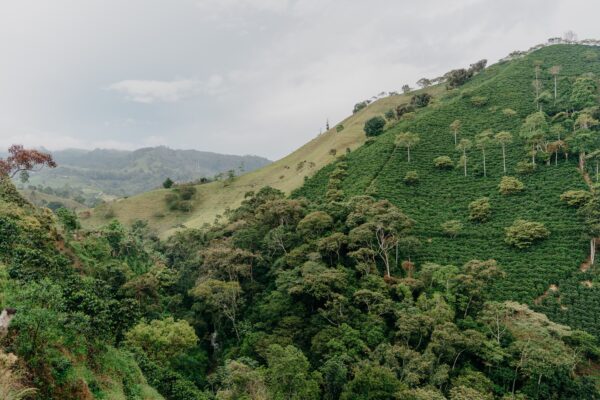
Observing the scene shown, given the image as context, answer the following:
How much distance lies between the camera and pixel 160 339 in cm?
2612

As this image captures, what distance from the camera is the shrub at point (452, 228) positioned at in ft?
136

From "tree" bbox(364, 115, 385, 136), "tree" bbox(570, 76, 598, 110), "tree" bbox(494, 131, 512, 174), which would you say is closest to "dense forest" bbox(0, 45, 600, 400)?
"tree" bbox(494, 131, 512, 174)

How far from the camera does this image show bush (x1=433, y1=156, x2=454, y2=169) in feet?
180

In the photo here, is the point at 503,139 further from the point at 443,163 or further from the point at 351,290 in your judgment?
the point at 351,290

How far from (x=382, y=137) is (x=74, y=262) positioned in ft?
173

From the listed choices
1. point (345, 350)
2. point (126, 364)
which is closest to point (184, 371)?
point (126, 364)

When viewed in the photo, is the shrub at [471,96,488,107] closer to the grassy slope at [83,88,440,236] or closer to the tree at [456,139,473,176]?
the tree at [456,139,473,176]

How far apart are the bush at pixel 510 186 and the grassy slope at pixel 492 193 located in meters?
0.86

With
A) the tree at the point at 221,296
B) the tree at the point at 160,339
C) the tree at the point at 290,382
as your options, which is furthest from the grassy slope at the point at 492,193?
the tree at the point at 160,339

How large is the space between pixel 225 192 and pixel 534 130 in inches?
2432

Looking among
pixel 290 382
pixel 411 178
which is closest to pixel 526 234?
pixel 411 178

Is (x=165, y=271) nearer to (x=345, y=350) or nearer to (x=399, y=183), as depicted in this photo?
(x=345, y=350)

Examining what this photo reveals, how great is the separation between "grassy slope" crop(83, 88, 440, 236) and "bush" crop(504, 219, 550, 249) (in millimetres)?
37632

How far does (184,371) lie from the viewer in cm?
2891
